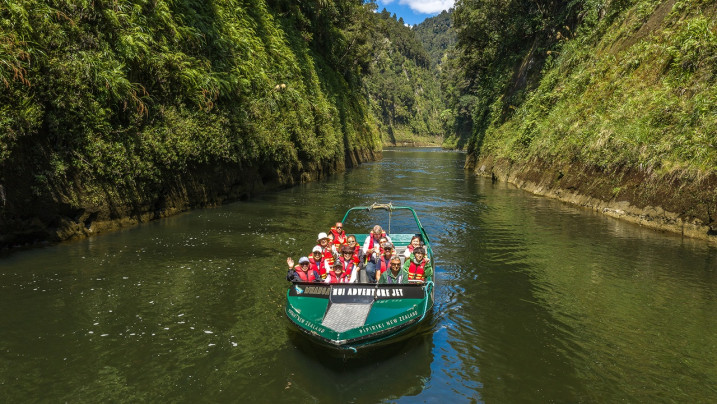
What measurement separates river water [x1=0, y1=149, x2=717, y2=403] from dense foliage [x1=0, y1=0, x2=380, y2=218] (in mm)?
2693

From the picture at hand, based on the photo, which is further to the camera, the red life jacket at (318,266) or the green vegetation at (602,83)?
the green vegetation at (602,83)

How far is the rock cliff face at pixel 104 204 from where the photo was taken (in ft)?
41.6

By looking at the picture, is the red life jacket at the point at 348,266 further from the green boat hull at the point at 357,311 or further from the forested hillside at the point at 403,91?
the forested hillside at the point at 403,91

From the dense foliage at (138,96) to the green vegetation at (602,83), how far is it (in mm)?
17955

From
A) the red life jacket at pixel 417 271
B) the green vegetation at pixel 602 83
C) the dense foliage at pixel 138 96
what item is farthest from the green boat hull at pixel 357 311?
the green vegetation at pixel 602 83

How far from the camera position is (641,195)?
17.7 meters

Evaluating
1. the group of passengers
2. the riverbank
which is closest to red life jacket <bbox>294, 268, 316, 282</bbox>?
the group of passengers

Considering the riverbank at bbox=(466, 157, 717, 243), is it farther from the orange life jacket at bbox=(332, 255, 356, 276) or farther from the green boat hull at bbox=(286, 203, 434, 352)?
the orange life jacket at bbox=(332, 255, 356, 276)

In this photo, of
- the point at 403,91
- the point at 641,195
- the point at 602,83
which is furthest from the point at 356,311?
the point at 403,91

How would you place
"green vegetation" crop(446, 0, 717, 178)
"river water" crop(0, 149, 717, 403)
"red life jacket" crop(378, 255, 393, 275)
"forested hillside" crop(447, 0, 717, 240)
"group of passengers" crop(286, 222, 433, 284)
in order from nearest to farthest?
"river water" crop(0, 149, 717, 403) < "group of passengers" crop(286, 222, 433, 284) < "red life jacket" crop(378, 255, 393, 275) < "forested hillside" crop(447, 0, 717, 240) < "green vegetation" crop(446, 0, 717, 178)

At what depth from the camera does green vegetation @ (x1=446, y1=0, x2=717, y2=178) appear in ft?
55.0

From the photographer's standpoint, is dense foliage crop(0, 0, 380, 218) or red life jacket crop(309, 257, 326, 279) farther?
dense foliage crop(0, 0, 380, 218)

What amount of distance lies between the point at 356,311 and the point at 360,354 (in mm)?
738

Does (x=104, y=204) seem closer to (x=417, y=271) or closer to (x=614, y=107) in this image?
(x=417, y=271)
